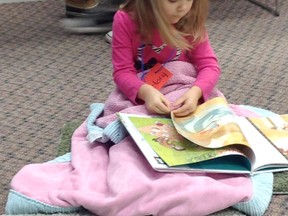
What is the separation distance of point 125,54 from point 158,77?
0.28 ft

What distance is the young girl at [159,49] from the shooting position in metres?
1.13

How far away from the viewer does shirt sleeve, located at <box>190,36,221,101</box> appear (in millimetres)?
1188

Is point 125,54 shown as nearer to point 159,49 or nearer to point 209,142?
point 159,49

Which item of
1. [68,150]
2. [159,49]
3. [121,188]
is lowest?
[68,150]

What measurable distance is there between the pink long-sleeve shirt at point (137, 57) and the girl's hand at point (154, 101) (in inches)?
1.0

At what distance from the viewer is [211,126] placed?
3.56 feet

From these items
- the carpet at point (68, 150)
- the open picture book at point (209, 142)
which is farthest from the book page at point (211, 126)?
the carpet at point (68, 150)

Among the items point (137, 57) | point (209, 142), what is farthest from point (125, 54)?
point (209, 142)

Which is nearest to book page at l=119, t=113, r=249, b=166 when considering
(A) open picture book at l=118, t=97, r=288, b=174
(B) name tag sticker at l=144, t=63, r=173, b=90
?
(A) open picture book at l=118, t=97, r=288, b=174

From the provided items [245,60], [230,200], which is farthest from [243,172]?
[245,60]

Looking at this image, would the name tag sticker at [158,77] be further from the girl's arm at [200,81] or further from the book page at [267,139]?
the book page at [267,139]

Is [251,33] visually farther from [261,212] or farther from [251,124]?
[261,212]

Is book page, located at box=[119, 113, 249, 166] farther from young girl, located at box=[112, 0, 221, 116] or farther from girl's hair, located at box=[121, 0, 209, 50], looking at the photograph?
girl's hair, located at box=[121, 0, 209, 50]

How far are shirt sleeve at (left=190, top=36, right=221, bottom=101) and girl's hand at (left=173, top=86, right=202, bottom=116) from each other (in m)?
0.03
